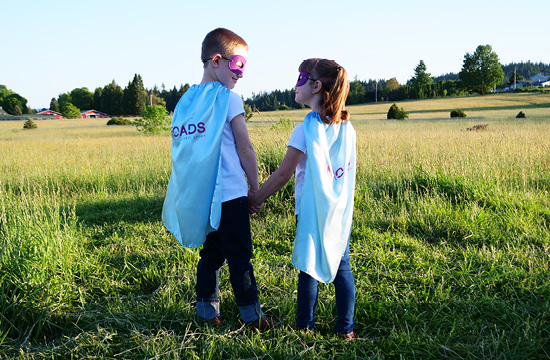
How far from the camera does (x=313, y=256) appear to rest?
7.13 ft

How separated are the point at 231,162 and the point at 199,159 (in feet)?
0.63

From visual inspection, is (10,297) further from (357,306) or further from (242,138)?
(357,306)

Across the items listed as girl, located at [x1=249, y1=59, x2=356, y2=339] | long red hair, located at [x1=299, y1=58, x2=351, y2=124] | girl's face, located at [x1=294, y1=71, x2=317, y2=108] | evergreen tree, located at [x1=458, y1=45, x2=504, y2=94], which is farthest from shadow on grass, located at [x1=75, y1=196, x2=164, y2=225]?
evergreen tree, located at [x1=458, y1=45, x2=504, y2=94]

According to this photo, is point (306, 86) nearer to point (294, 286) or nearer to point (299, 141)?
point (299, 141)

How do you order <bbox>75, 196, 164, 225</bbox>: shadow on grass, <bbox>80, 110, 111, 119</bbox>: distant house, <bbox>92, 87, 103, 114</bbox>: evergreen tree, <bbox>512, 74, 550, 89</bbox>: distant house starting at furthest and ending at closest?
<bbox>512, 74, 550, 89</bbox>: distant house → <bbox>92, 87, 103, 114</bbox>: evergreen tree → <bbox>80, 110, 111, 119</bbox>: distant house → <bbox>75, 196, 164, 225</bbox>: shadow on grass

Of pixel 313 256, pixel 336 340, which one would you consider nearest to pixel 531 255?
pixel 336 340

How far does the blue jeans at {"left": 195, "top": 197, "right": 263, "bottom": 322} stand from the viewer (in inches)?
90.2

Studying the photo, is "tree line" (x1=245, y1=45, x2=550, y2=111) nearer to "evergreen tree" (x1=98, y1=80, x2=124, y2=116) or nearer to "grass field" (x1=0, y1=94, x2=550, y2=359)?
"evergreen tree" (x1=98, y1=80, x2=124, y2=116)

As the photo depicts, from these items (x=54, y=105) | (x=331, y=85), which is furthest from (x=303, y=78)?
(x=54, y=105)

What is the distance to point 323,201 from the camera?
7.09 feet

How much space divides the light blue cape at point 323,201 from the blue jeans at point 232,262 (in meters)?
0.33

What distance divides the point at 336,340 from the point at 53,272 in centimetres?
224

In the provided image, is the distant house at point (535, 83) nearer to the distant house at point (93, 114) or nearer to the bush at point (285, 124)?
the distant house at point (93, 114)

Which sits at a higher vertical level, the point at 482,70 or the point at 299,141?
the point at 482,70
